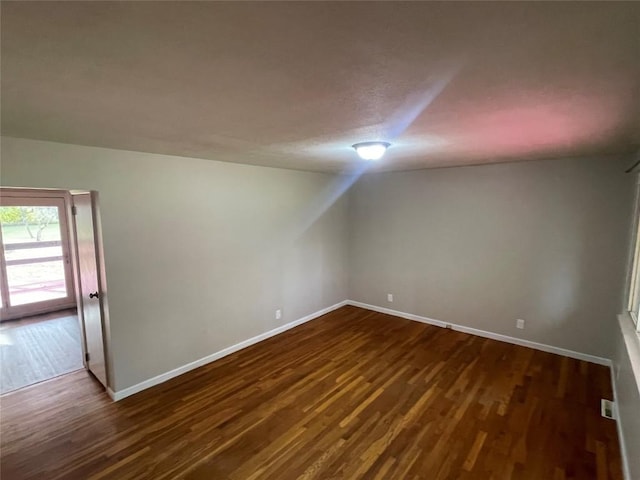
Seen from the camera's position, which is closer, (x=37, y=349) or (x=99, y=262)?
(x=99, y=262)

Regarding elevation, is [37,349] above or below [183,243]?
below

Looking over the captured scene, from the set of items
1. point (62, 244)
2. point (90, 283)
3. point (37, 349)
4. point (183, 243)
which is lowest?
point (37, 349)

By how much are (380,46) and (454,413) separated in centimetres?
313

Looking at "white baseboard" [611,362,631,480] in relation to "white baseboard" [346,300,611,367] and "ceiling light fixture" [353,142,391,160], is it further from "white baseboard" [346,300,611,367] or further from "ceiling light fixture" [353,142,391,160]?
"ceiling light fixture" [353,142,391,160]

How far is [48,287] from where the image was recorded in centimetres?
601

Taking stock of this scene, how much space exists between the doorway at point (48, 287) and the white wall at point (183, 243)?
242mm

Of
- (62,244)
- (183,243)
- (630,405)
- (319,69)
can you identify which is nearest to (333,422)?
(630,405)

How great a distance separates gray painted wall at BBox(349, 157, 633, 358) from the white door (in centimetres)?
398

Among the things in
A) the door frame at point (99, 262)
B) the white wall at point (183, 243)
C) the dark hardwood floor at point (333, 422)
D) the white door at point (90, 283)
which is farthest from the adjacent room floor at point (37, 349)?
the white wall at point (183, 243)

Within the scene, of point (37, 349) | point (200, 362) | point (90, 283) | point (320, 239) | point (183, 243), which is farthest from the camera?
point (320, 239)

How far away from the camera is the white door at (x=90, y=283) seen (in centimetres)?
313

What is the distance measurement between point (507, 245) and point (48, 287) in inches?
312

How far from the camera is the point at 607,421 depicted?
2.81 m

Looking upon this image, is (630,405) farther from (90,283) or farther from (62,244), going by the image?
(62,244)
